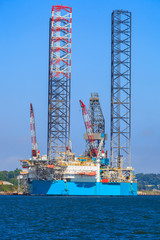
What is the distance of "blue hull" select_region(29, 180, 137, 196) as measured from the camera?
9819cm

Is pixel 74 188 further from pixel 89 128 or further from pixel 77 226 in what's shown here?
pixel 77 226

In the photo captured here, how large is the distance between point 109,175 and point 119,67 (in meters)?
21.2

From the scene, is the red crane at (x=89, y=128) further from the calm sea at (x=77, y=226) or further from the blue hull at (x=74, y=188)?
the calm sea at (x=77, y=226)

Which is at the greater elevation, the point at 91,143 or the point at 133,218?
the point at 91,143

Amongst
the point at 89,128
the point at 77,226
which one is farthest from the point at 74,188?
the point at 77,226

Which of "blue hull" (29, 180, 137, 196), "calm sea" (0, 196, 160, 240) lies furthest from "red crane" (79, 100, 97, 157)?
"calm sea" (0, 196, 160, 240)

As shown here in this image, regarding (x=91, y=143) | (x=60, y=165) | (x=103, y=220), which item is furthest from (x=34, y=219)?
(x=91, y=143)

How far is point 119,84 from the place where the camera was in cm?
11025

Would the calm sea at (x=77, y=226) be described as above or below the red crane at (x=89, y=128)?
below

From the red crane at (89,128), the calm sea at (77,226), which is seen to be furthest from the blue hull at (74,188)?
the calm sea at (77,226)

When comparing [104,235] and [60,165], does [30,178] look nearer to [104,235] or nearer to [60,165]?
[60,165]

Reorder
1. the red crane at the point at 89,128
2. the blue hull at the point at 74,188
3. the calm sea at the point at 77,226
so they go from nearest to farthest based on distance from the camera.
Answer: the calm sea at the point at 77,226 → the blue hull at the point at 74,188 → the red crane at the point at 89,128

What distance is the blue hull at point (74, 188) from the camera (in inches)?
3866

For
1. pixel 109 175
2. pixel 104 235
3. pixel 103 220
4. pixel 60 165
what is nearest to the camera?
pixel 104 235
